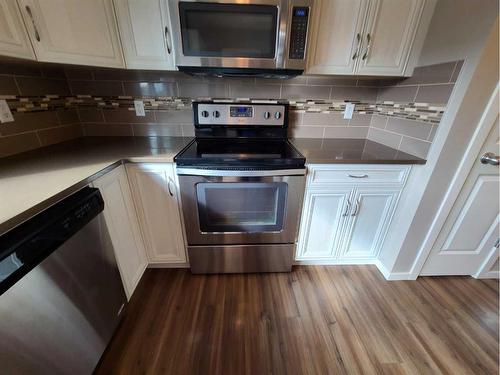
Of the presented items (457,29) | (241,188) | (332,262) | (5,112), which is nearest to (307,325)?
(332,262)

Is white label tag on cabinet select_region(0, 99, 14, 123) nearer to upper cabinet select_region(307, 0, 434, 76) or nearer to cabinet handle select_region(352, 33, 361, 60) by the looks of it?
upper cabinet select_region(307, 0, 434, 76)

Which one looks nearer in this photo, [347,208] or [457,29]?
[457,29]

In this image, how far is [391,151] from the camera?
4.95ft

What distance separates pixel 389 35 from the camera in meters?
1.32

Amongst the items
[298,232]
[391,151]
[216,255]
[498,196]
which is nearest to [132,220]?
[216,255]

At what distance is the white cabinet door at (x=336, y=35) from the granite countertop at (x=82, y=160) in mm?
535

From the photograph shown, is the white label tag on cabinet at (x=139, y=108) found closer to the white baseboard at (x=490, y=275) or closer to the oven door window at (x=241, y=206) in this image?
the oven door window at (x=241, y=206)

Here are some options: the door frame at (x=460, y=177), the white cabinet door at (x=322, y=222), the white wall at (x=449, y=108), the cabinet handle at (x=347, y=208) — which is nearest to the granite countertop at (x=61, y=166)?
the white cabinet door at (x=322, y=222)

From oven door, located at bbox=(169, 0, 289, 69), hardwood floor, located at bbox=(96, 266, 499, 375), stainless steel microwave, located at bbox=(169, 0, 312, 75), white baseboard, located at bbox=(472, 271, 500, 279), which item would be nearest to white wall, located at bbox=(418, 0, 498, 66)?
stainless steel microwave, located at bbox=(169, 0, 312, 75)

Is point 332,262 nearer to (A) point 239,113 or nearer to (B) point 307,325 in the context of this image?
(B) point 307,325

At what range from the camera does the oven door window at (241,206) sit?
131 centimetres

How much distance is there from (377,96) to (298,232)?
1.33 m

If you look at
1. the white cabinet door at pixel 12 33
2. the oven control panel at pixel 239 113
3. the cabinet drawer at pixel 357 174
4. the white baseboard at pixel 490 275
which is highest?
the white cabinet door at pixel 12 33

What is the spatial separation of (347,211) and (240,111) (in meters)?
1.06
